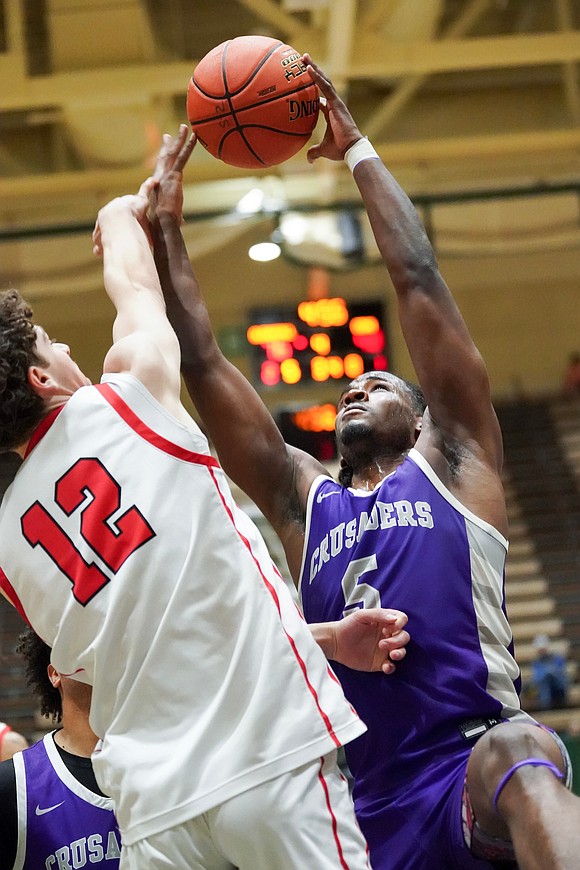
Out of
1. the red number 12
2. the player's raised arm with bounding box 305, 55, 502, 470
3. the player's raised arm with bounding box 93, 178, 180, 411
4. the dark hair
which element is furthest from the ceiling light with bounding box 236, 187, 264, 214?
the red number 12

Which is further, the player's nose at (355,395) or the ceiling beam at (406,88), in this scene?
the ceiling beam at (406,88)

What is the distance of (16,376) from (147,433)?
0.38 metres

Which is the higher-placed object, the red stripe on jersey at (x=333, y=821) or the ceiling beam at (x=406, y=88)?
the red stripe on jersey at (x=333, y=821)

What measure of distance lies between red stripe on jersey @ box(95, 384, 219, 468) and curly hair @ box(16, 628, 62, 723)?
3.81 ft

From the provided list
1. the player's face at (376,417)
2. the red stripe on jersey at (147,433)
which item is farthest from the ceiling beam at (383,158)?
the red stripe on jersey at (147,433)

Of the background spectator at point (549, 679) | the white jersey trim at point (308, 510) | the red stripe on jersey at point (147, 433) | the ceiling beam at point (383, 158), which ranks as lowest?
the background spectator at point (549, 679)

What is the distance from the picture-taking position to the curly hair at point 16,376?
9.62 feet

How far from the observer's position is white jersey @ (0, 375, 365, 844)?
2643mm

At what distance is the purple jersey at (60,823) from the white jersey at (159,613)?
0.49 metres

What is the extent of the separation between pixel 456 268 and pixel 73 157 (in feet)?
22.5

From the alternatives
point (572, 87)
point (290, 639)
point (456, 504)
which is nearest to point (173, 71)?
point (572, 87)

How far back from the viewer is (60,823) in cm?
321

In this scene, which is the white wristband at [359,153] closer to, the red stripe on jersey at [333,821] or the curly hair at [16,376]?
the curly hair at [16,376]

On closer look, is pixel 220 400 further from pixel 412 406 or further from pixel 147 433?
pixel 147 433
